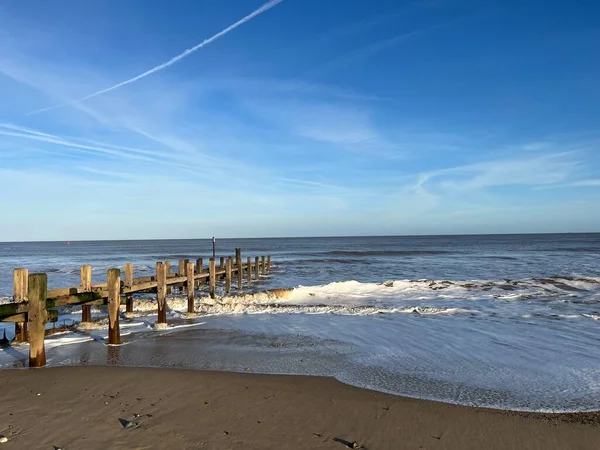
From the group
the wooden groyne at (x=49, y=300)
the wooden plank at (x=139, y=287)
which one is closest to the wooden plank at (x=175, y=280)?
the wooden groyne at (x=49, y=300)

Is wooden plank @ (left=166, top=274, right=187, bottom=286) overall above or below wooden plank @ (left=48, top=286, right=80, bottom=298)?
below

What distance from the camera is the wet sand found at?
5133 millimetres

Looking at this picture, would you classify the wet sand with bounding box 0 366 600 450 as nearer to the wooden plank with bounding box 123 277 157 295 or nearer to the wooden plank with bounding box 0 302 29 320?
the wooden plank with bounding box 0 302 29 320

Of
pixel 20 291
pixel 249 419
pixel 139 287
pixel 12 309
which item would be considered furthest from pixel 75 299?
pixel 249 419

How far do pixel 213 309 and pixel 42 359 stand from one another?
847 cm

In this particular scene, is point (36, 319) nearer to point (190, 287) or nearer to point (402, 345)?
point (402, 345)

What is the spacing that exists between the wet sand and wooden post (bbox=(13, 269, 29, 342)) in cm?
398

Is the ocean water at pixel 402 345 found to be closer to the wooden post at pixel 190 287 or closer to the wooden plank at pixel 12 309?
the wooden post at pixel 190 287

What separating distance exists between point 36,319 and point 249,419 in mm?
5192

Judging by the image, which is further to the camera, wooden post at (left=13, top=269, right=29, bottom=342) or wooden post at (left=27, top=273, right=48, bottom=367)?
Answer: wooden post at (left=13, top=269, right=29, bottom=342)

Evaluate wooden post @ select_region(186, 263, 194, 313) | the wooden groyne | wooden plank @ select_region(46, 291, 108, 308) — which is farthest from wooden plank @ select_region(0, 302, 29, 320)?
wooden post @ select_region(186, 263, 194, 313)

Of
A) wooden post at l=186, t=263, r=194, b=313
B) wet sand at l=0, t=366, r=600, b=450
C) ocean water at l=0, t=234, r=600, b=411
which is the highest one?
wooden post at l=186, t=263, r=194, b=313

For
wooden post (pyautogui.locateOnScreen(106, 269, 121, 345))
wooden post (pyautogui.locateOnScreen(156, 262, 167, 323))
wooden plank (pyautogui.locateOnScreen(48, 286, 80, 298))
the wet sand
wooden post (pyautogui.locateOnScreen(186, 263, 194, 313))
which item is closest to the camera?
the wet sand

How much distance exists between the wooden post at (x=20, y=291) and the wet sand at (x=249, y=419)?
3985 millimetres
